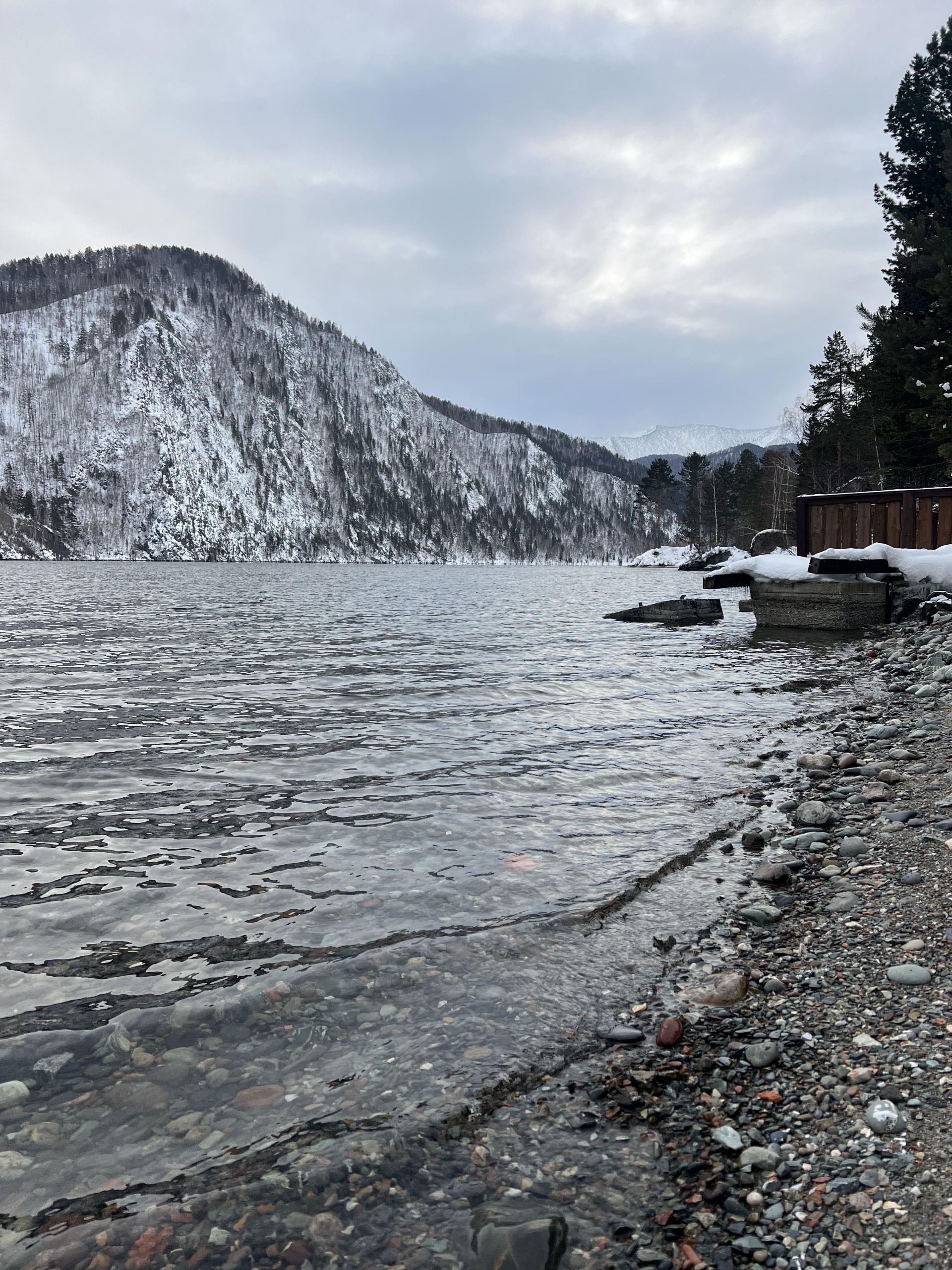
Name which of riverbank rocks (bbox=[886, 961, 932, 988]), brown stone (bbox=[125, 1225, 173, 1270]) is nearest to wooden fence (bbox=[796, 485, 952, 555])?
riverbank rocks (bbox=[886, 961, 932, 988])

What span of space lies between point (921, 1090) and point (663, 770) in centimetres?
589

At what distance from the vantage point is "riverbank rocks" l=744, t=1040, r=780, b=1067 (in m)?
3.23

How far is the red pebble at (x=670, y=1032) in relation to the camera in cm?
352

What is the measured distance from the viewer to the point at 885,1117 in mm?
2686

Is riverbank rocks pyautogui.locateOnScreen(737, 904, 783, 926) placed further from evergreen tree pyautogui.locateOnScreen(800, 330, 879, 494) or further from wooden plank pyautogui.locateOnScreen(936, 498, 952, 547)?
evergreen tree pyautogui.locateOnScreen(800, 330, 879, 494)

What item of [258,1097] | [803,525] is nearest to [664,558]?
[803,525]

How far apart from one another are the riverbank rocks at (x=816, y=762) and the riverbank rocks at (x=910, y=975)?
4.76m

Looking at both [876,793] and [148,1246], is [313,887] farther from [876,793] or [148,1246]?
[876,793]

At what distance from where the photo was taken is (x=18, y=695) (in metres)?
13.1

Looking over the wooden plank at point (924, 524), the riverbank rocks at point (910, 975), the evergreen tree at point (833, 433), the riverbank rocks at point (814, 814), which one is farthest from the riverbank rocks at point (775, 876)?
the evergreen tree at point (833, 433)

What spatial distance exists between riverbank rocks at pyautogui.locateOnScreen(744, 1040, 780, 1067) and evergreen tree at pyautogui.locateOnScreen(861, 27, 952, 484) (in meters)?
29.5

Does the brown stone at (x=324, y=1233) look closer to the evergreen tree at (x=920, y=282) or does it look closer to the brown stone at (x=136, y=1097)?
the brown stone at (x=136, y=1097)

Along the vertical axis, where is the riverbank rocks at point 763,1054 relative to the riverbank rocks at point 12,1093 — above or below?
above

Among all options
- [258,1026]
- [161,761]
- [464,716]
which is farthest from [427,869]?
[464,716]
